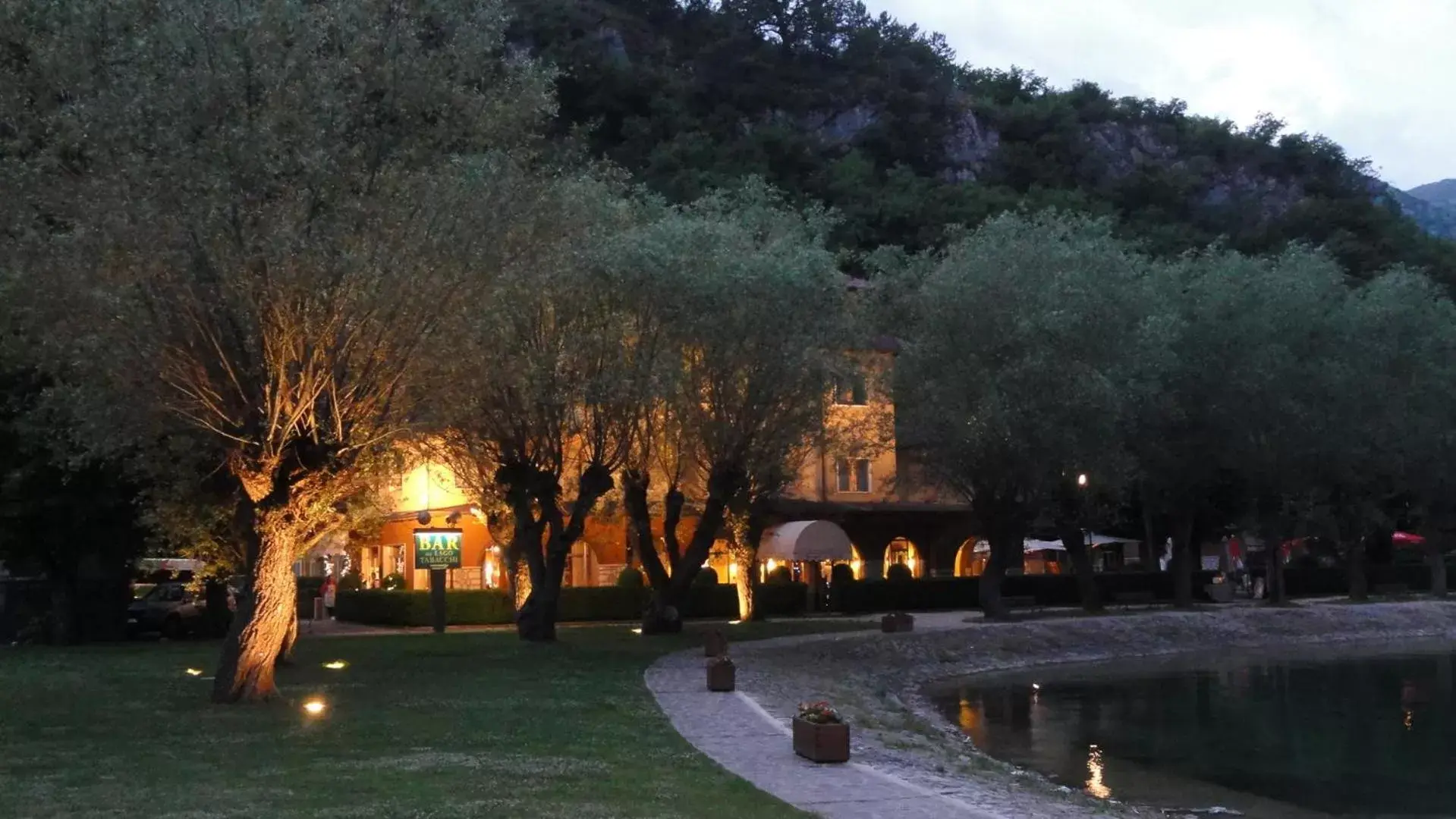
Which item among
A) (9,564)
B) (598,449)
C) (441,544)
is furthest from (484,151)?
(9,564)

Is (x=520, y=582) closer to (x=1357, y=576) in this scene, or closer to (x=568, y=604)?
(x=568, y=604)

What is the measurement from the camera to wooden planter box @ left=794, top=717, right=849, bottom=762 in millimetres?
14992

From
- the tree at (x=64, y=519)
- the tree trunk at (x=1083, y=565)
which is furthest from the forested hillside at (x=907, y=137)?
the tree at (x=64, y=519)

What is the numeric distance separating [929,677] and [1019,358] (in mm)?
9175

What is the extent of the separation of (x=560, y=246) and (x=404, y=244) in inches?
211

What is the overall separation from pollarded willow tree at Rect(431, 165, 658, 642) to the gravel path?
4.80 metres

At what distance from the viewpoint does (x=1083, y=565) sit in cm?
4559

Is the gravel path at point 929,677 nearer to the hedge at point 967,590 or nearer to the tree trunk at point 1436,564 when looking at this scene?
the hedge at point 967,590

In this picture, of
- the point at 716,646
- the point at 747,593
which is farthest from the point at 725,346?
the point at 747,593

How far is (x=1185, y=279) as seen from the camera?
4728 cm

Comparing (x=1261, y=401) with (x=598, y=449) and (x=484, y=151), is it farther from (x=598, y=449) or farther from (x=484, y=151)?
(x=484, y=151)

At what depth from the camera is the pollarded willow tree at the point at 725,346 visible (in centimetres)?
2977

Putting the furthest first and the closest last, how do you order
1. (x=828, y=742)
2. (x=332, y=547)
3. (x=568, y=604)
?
(x=332, y=547), (x=568, y=604), (x=828, y=742)

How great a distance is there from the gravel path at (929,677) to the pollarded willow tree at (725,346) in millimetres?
3858
